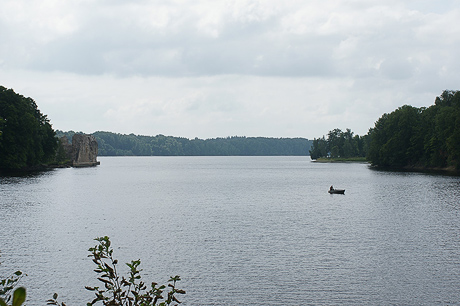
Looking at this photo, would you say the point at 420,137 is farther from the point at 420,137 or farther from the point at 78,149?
the point at 78,149

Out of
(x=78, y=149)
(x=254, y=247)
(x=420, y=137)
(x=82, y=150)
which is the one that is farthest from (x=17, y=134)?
(x=420, y=137)

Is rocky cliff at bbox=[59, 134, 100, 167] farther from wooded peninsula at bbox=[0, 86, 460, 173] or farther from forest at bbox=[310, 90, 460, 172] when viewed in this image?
forest at bbox=[310, 90, 460, 172]

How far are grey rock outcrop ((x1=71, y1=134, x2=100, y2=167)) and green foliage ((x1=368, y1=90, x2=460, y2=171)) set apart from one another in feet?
302

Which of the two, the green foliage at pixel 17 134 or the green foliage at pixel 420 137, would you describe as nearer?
the green foliage at pixel 17 134

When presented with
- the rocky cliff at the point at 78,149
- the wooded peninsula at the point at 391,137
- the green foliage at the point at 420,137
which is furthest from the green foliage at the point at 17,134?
the green foliage at the point at 420,137

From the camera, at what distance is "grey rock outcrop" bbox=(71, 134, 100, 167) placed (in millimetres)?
152475

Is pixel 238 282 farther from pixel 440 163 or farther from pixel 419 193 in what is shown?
pixel 440 163

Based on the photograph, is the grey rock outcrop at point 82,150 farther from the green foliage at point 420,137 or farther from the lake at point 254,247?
the lake at point 254,247

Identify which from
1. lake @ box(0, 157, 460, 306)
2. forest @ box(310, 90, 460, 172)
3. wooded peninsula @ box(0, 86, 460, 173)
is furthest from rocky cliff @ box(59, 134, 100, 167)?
lake @ box(0, 157, 460, 306)

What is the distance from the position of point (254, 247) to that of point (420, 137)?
105 m

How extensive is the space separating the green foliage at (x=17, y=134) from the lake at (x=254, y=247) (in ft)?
112

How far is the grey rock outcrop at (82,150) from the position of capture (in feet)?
500

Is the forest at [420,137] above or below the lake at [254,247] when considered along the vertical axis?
above

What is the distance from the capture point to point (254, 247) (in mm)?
29922
